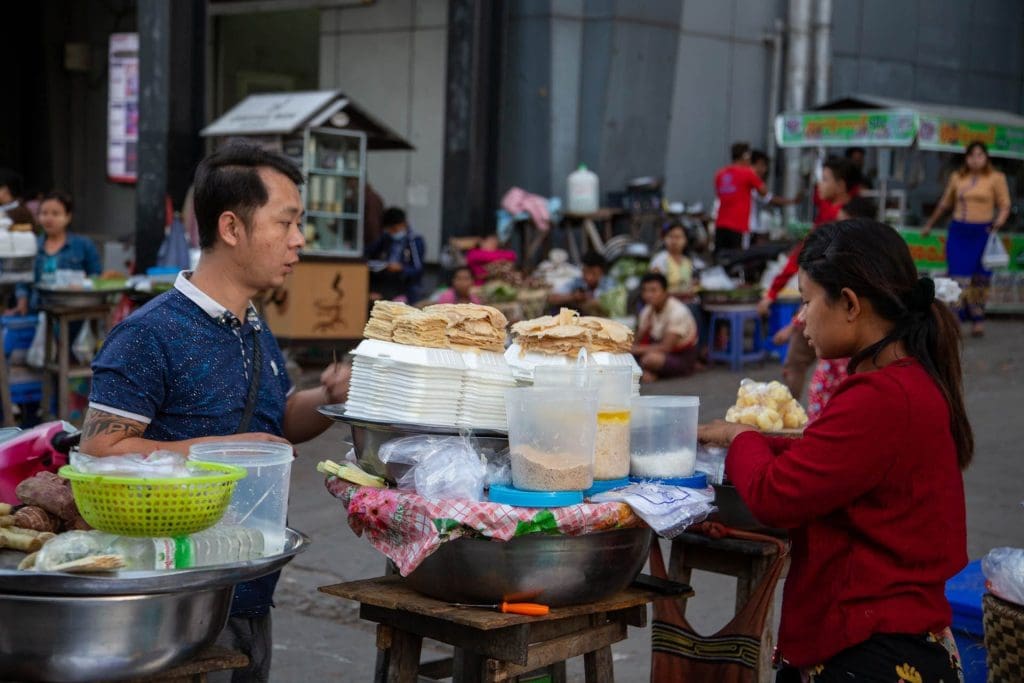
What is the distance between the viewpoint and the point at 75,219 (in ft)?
60.1

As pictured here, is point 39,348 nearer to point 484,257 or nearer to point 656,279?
point 484,257

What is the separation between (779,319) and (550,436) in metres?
9.03

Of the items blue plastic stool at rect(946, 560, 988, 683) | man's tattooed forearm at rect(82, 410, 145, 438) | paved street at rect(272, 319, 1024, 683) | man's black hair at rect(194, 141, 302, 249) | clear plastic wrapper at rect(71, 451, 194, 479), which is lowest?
paved street at rect(272, 319, 1024, 683)

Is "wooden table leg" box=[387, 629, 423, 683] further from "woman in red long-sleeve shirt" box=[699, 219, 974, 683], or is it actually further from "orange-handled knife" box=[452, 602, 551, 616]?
"woman in red long-sleeve shirt" box=[699, 219, 974, 683]

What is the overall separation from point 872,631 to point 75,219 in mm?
17287

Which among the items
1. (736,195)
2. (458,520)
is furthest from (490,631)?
(736,195)

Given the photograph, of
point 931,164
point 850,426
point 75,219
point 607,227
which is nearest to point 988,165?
point 607,227

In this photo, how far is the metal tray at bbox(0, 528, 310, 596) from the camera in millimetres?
2154

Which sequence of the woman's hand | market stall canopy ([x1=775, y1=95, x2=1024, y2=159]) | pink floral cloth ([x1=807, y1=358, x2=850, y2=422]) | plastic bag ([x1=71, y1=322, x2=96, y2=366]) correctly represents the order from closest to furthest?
the woman's hand, pink floral cloth ([x1=807, y1=358, x2=850, y2=422]), plastic bag ([x1=71, y1=322, x2=96, y2=366]), market stall canopy ([x1=775, y1=95, x2=1024, y2=159])

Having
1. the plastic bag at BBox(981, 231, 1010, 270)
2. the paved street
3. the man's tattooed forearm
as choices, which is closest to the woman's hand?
the man's tattooed forearm

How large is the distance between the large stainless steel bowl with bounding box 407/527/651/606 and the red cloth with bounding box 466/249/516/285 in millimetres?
9013

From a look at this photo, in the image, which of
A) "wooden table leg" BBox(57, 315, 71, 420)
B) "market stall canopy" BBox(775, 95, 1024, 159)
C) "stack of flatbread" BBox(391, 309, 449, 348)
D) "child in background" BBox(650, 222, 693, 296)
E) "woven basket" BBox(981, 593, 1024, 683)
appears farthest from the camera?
"market stall canopy" BBox(775, 95, 1024, 159)

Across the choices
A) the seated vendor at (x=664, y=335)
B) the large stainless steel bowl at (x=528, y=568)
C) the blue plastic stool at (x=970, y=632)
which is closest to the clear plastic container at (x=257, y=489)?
the large stainless steel bowl at (x=528, y=568)

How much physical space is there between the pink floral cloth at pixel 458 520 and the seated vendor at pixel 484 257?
29.5ft
